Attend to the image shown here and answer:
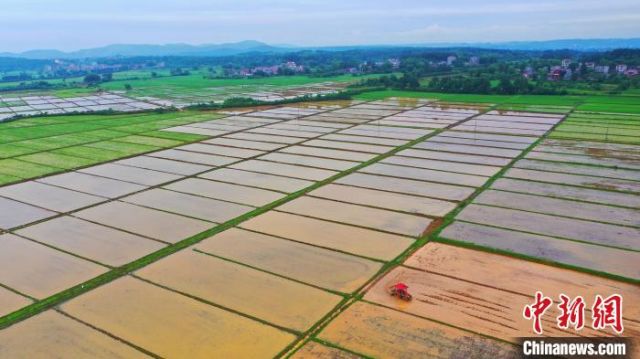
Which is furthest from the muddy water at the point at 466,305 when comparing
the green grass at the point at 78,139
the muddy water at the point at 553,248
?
the green grass at the point at 78,139

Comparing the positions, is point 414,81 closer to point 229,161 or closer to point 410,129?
point 410,129

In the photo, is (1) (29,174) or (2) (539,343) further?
(1) (29,174)

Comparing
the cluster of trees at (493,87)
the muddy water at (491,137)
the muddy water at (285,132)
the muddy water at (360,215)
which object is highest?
the cluster of trees at (493,87)

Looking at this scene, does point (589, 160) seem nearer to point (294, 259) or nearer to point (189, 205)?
point (294, 259)

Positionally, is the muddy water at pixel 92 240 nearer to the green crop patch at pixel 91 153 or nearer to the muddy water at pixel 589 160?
the green crop patch at pixel 91 153

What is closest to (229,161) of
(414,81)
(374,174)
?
(374,174)

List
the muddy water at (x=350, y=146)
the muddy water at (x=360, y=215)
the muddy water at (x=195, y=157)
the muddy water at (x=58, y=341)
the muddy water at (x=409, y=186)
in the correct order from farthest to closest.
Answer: the muddy water at (x=350, y=146), the muddy water at (x=195, y=157), the muddy water at (x=409, y=186), the muddy water at (x=360, y=215), the muddy water at (x=58, y=341)

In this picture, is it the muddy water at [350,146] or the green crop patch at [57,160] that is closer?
the green crop patch at [57,160]
